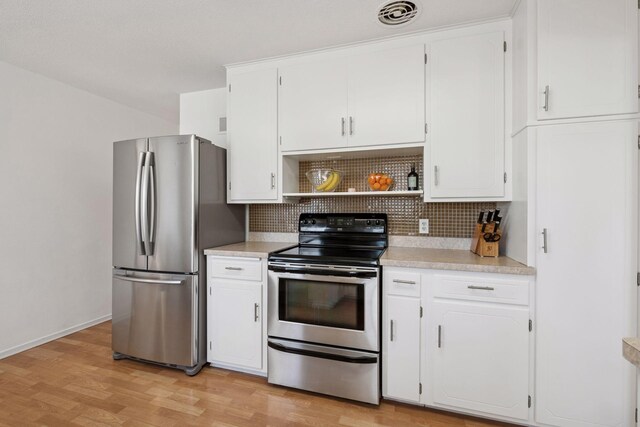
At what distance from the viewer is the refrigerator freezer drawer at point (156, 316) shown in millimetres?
2334

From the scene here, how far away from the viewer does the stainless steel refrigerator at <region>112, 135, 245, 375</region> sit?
91.7 inches

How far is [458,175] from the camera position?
6.83 feet

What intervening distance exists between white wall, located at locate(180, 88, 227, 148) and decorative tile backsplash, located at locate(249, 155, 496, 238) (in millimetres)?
954

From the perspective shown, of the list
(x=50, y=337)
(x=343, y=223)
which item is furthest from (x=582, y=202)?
(x=50, y=337)

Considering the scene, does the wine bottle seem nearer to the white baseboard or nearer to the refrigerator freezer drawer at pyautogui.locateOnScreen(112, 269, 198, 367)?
the refrigerator freezer drawer at pyautogui.locateOnScreen(112, 269, 198, 367)

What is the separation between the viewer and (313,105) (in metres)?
2.40

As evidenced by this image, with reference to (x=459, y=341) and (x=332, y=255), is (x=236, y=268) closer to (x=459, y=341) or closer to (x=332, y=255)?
(x=332, y=255)

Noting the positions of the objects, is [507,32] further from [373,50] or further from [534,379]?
[534,379]

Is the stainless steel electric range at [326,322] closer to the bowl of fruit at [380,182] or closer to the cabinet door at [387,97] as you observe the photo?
the bowl of fruit at [380,182]

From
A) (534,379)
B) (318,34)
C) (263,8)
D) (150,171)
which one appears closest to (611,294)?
(534,379)

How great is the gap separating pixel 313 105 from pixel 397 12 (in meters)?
0.82

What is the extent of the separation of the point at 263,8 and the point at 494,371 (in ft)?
8.27

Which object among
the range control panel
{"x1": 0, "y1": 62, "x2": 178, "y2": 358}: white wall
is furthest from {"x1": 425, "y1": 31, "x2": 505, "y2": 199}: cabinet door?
{"x1": 0, "y1": 62, "x2": 178, "y2": 358}: white wall

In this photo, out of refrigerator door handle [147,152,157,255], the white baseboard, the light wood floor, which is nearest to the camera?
the light wood floor
